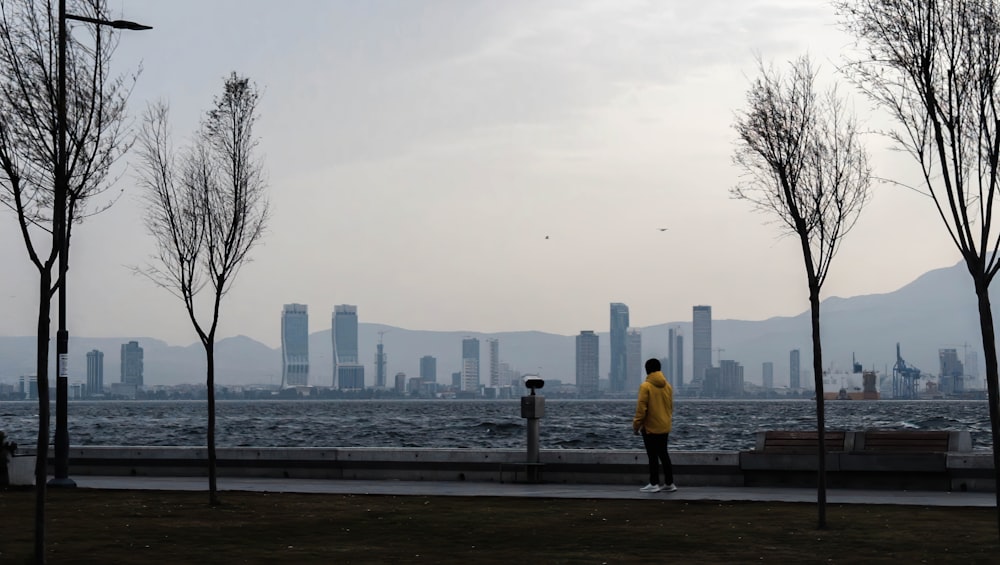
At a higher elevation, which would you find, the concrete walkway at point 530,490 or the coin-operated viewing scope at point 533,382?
the coin-operated viewing scope at point 533,382

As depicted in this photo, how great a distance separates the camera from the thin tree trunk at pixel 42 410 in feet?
36.9

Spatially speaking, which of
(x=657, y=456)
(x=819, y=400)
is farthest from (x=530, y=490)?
(x=819, y=400)

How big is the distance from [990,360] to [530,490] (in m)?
8.67

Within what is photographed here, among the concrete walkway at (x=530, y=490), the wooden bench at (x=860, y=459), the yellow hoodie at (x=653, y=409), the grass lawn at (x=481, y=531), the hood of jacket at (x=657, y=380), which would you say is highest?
the hood of jacket at (x=657, y=380)

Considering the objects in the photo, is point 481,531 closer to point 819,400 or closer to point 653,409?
point 819,400

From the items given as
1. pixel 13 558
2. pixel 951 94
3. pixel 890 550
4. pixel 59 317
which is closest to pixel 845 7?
pixel 951 94

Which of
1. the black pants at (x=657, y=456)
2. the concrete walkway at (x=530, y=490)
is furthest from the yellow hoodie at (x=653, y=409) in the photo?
the concrete walkway at (x=530, y=490)

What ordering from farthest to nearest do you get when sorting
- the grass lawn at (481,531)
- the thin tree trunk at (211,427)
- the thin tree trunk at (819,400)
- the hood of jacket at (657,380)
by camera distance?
the hood of jacket at (657,380) < the thin tree trunk at (211,427) < the thin tree trunk at (819,400) < the grass lawn at (481,531)

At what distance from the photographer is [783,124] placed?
594 inches

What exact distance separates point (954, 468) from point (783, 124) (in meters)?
6.79

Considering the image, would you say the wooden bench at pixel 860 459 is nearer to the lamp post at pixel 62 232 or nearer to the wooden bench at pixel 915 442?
the wooden bench at pixel 915 442

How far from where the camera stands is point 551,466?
21.4 m

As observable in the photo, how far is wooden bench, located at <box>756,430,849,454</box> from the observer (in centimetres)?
2008

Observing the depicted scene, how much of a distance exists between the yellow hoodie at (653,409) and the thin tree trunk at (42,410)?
367 inches
